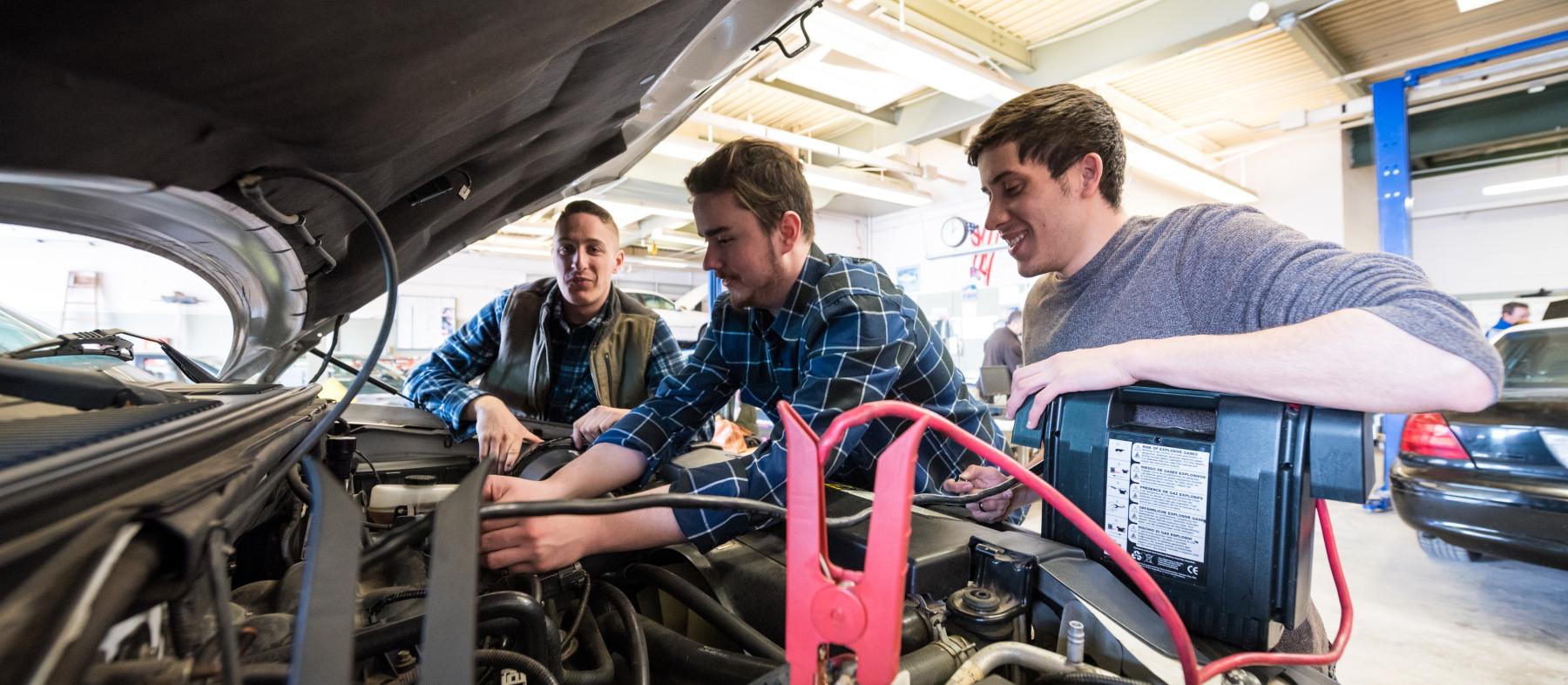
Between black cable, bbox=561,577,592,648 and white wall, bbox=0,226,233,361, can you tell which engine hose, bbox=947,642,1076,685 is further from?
white wall, bbox=0,226,233,361

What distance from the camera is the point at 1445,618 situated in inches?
98.3

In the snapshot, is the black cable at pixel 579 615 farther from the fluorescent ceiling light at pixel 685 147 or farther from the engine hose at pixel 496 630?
the fluorescent ceiling light at pixel 685 147

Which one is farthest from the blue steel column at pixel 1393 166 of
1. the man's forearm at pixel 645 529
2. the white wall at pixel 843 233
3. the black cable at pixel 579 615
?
the white wall at pixel 843 233

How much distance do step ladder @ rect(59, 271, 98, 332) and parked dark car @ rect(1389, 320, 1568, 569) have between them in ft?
11.0

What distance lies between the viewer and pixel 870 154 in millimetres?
6023

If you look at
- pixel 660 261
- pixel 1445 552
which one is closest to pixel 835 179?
pixel 1445 552

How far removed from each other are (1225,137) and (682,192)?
6081mm

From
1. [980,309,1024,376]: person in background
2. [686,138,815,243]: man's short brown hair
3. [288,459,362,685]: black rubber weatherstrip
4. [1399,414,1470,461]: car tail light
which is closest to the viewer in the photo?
[288,459,362,685]: black rubber weatherstrip

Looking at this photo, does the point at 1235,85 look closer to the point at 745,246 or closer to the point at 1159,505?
the point at 745,246

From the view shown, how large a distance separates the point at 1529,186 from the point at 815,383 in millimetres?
9992

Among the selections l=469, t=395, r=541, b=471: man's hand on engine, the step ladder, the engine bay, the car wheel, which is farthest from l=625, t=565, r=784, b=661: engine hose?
the car wheel

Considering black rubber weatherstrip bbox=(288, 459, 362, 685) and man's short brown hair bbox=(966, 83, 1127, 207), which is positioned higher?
man's short brown hair bbox=(966, 83, 1127, 207)

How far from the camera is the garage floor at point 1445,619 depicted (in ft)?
6.84

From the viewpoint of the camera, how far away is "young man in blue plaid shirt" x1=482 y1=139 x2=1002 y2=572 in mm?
948
